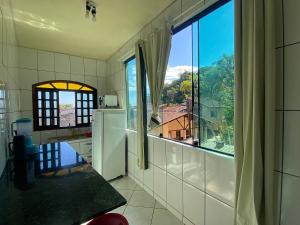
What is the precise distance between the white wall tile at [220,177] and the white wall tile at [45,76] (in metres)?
3.30

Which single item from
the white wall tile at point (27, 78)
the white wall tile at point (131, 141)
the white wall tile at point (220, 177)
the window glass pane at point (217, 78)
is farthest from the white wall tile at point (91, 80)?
the white wall tile at point (220, 177)

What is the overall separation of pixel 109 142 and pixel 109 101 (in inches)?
34.2

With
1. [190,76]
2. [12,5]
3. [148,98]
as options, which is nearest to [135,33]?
[148,98]

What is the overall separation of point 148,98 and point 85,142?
1746 millimetres

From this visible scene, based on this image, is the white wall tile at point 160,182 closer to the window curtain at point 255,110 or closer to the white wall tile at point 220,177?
the white wall tile at point 220,177

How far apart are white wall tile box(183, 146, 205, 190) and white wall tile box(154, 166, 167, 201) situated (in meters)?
Result: 0.40

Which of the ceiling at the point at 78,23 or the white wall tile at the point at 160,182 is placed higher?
the ceiling at the point at 78,23

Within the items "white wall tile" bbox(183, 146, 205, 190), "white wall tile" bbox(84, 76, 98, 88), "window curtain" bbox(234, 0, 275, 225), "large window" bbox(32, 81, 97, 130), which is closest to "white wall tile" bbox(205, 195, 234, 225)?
"white wall tile" bbox(183, 146, 205, 190)

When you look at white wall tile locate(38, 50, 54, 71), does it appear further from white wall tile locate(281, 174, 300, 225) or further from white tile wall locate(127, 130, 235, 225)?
white wall tile locate(281, 174, 300, 225)

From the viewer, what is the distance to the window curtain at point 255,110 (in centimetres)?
97

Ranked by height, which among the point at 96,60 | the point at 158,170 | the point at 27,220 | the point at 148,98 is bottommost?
the point at 158,170

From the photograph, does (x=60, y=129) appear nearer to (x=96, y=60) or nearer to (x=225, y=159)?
(x=96, y=60)

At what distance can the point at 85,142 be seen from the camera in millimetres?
3320

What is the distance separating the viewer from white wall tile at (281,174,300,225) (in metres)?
0.95
